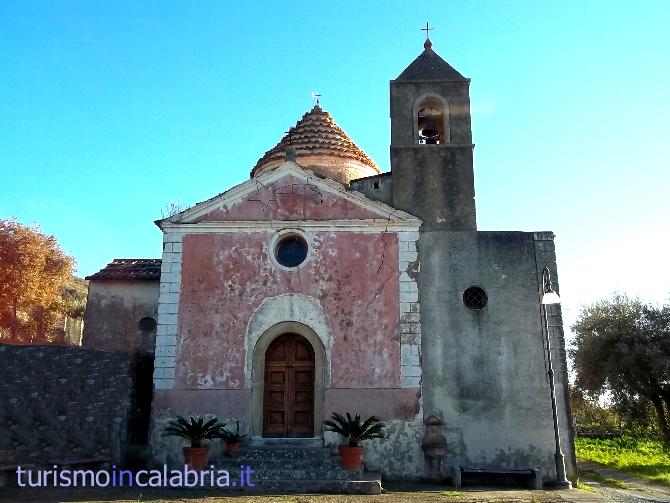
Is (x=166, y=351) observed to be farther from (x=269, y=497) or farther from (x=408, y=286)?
(x=408, y=286)

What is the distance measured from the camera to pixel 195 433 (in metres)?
11.4

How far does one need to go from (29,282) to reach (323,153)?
17592mm

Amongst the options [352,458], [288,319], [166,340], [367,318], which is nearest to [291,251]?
[288,319]

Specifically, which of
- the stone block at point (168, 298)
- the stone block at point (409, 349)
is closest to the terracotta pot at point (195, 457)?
the stone block at point (168, 298)

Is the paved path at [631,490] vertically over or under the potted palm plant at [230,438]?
under

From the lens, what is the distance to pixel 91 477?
10.8m

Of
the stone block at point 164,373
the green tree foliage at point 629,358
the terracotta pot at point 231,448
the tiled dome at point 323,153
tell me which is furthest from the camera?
the green tree foliage at point 629,358

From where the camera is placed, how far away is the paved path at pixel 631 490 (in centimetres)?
1064

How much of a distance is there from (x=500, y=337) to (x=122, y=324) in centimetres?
894

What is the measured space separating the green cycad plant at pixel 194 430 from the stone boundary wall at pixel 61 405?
4.01 feet

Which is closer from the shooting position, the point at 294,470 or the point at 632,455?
the point at 294,470

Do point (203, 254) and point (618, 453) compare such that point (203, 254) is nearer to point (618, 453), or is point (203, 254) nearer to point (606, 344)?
point (606, 344)

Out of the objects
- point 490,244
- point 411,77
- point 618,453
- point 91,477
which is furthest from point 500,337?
point 618,453
